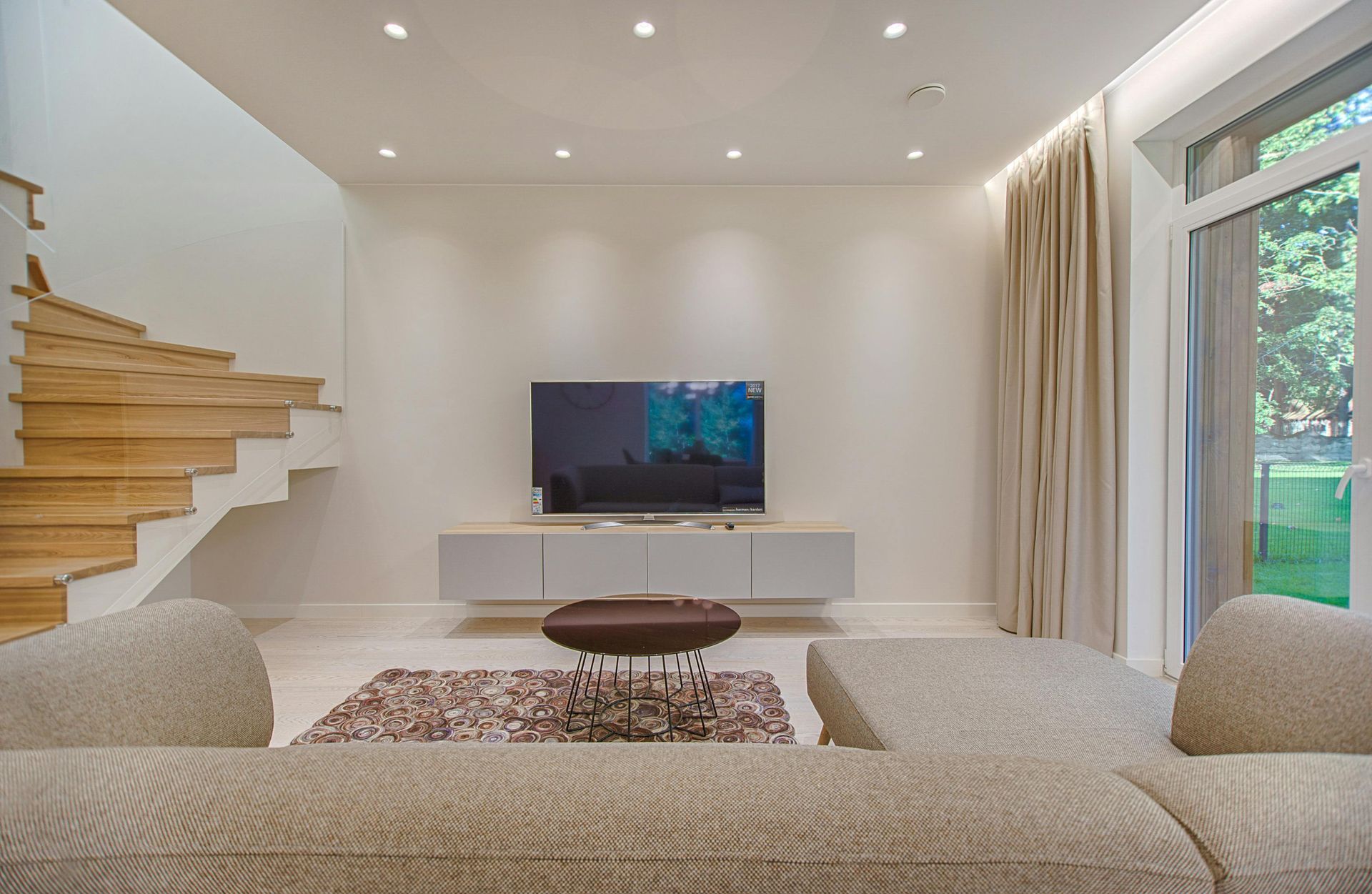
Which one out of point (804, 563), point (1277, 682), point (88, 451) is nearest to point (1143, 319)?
point (804, 563)

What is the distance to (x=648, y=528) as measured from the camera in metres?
3.54

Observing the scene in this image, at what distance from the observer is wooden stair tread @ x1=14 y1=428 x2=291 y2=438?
2.29m

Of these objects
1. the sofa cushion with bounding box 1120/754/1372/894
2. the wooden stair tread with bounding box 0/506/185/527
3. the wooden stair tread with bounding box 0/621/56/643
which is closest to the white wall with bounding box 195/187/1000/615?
the wooden stair tread with bounding box 0/506/185/527

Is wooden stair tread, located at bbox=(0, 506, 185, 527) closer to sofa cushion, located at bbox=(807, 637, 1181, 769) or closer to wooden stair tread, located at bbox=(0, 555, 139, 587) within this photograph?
wooden stair tread, located at bbox=(0, 555, 139, 587)

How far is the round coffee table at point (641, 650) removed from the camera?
2.10 m

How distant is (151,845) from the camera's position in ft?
1.66

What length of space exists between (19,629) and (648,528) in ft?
8.08

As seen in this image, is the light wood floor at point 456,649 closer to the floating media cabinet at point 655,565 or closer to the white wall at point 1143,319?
the floating media cabinet at point 655,565

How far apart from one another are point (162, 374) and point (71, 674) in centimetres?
236

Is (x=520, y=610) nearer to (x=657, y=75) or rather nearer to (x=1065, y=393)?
(x=657, y=75)

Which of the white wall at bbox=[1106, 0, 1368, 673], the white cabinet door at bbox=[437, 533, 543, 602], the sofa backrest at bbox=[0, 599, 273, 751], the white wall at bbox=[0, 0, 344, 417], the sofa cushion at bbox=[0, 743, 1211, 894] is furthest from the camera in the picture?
the white cabinet door at bbox=[437, 533, 543, 602]

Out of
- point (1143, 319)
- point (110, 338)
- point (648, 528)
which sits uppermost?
point (1143, 319)

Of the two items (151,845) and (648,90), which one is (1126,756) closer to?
(151,845)

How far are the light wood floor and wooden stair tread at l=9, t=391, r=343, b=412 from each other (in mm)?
1230
